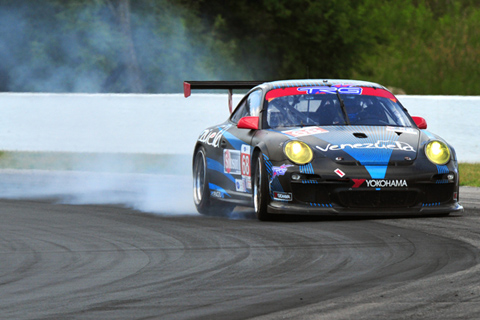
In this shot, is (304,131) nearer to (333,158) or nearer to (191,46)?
(333,158)

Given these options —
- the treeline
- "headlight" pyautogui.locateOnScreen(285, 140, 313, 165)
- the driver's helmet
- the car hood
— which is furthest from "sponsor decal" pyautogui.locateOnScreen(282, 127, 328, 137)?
the treeline

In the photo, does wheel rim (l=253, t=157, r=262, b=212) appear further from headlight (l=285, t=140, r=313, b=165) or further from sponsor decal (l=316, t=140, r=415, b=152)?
sponsor decal (l=316, t=140, r=415, b=152)

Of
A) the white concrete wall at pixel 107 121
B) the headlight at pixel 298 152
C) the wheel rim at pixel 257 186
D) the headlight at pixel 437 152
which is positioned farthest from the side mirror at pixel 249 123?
the white concrete wall at pixel 107 121

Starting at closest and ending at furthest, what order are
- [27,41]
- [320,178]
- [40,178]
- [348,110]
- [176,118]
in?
1. [320,178]
2. [348,110]
3. [40,178]
4. [176,118]
5. [27,41]

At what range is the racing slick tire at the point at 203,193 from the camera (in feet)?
35.3

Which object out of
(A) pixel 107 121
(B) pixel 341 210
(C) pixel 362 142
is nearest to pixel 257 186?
(B) pixel 341 210

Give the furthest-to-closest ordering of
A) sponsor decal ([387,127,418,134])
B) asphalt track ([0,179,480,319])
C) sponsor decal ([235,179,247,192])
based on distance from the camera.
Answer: sponsor decal ([235,179,247,192]) < sponsor decal ([387,127,418,134]) < asphalt track ([0,179,480,319])

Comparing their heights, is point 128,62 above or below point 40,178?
above

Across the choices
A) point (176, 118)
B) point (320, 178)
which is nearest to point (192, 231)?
point (320, 178)

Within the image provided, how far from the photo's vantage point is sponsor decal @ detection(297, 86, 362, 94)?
10.3 m

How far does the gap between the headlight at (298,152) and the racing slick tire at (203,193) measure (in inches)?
66.9

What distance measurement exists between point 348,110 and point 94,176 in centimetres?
671

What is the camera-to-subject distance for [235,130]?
10.5 metres

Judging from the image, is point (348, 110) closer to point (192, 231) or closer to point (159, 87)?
point (192, 231)
